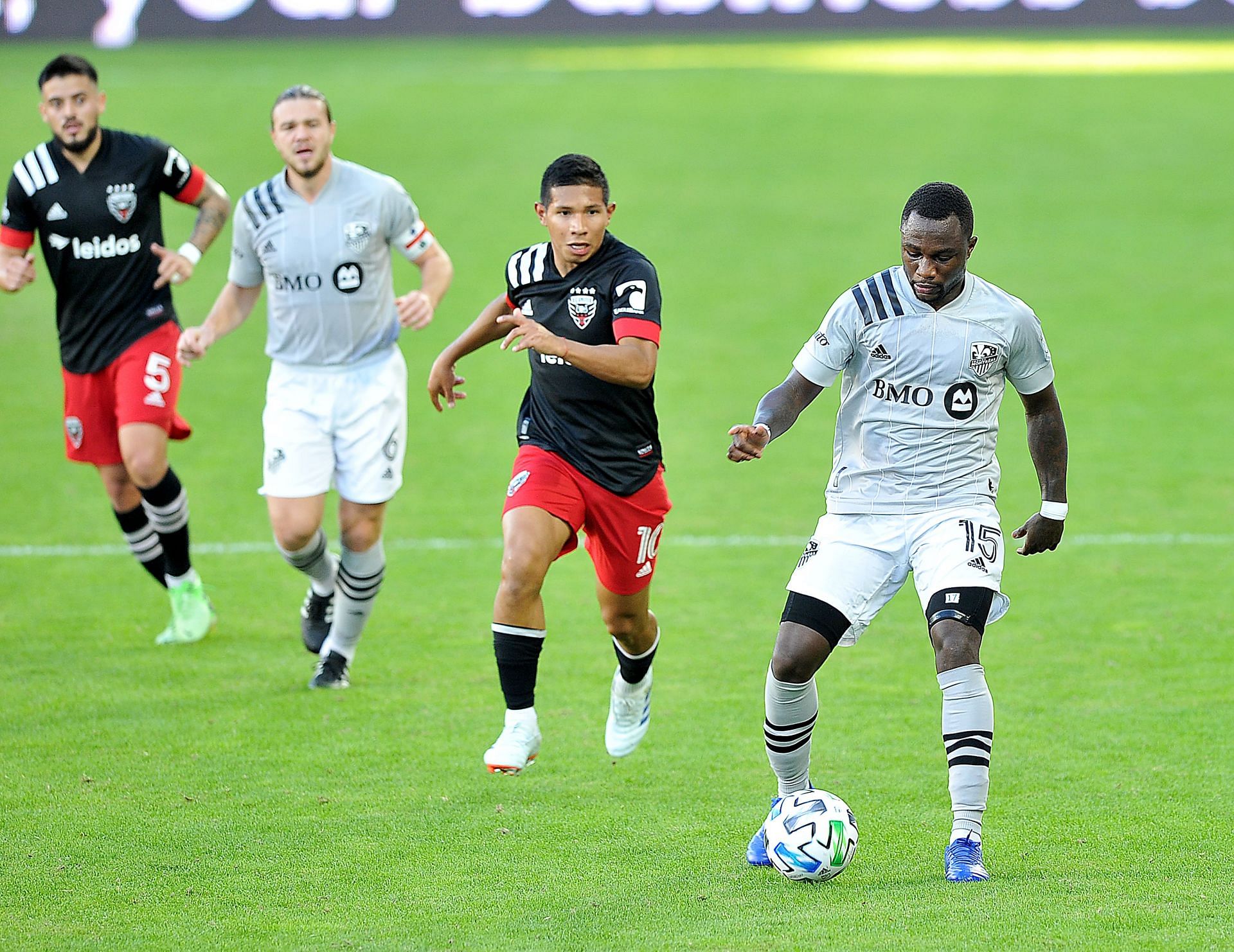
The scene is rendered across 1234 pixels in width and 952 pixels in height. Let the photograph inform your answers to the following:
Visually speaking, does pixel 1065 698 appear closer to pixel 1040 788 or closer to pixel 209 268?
pixel 1040 788

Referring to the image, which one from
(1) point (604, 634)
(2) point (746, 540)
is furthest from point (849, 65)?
(1) point (604, 634)

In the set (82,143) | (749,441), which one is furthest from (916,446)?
(82,143)

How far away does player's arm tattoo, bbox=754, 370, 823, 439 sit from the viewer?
5.54 metres

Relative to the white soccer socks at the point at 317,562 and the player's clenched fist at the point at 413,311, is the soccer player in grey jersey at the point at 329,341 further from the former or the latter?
the player's clenched fist at the point at 413,311

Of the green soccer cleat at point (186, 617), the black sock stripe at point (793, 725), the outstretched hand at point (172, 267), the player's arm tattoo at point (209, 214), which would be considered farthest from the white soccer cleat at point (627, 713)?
the player's arm tattoo at point (209, 214)

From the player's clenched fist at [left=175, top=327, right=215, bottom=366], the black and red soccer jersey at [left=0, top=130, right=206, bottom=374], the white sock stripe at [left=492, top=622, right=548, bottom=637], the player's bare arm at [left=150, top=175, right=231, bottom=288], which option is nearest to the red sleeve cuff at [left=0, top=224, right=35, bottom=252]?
the black and red soccer jersey at [left=0, top=130, right=206, bottom=374]

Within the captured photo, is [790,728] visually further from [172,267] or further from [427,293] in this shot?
[172,267]

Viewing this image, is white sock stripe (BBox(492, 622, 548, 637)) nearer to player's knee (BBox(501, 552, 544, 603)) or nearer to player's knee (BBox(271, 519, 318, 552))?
player's knee (BBox(501, 552, 544, 603))

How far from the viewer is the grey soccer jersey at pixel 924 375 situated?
5543 mm

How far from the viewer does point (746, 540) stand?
10.9 meters

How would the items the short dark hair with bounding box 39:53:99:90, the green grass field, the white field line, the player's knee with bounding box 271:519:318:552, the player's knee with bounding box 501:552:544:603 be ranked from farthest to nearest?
the white field line → the short dark hair with bounding box 39:53:99:90 → the player's knee with bounding box 271:519:318:552 → the player's knee with bounding box 501:552:544:603 → the green grass field

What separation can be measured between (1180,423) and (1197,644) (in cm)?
590

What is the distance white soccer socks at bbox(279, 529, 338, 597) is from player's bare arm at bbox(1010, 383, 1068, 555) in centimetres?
348

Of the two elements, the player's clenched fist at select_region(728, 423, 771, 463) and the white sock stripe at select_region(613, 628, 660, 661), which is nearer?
the player's clenched fist at select_region(728, 423, 771, 463)
